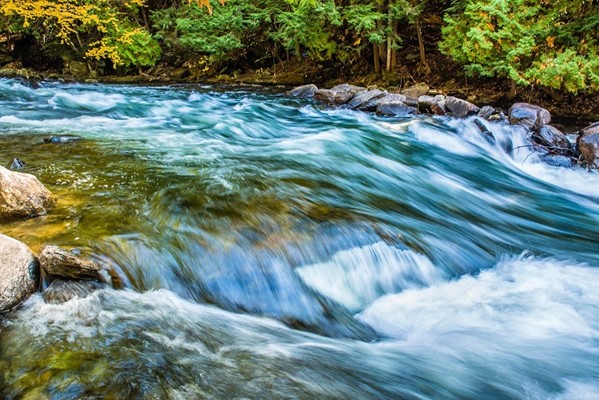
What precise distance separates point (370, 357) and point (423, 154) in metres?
4.97

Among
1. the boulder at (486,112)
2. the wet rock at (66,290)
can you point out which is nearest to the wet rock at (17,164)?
the wet rock at (66,290)

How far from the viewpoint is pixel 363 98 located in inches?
404

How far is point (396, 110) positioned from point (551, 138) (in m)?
3.17

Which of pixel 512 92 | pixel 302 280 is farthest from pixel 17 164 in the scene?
pixel 512 92

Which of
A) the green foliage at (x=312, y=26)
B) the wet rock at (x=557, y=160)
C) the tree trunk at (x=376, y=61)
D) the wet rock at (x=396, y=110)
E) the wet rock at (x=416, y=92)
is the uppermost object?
the green foliage at (x=312, y=26)

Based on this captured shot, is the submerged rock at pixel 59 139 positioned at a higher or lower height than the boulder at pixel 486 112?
lower

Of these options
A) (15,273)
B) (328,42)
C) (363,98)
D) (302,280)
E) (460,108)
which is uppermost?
(328,42)

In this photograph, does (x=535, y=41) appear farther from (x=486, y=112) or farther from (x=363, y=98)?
(x=363, y=98)

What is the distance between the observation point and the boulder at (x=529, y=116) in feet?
26.3

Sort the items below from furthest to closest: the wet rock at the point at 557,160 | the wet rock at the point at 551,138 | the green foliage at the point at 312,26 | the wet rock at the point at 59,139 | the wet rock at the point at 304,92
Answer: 1. the green foliage at the point at 312,26
2. the wet rock at the point at 304,92
3. the wet rock at the point at 551,138
4. the wet rock at the point at 557,160
5. the wet rock at the point at 59,139

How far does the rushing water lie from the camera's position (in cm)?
223

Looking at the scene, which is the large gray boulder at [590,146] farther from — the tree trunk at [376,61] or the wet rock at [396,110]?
the tree trunk at [376,61]

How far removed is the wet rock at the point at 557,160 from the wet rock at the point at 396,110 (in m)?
3.08

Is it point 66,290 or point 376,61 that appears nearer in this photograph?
point 66,290
